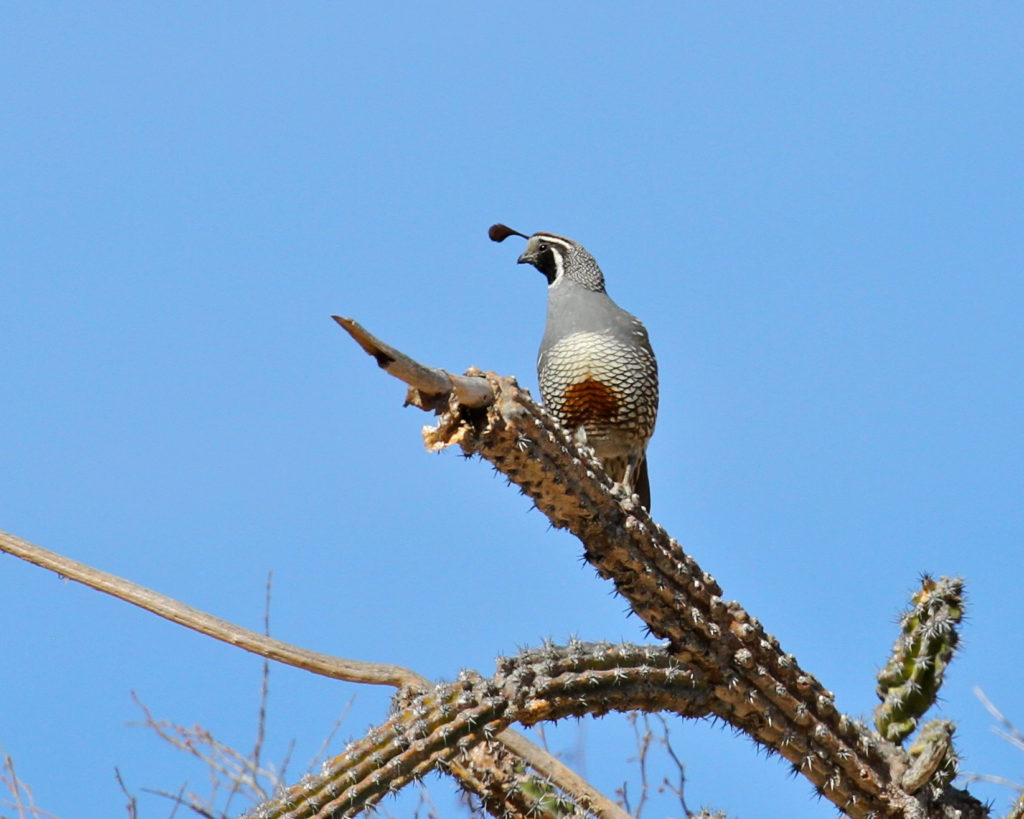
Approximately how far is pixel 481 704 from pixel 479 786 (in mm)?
313

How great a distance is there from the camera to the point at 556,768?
12.0 feet

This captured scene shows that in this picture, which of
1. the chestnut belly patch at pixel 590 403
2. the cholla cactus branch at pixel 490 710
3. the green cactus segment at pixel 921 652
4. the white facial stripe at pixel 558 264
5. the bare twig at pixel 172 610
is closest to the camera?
the cholla cactus branch at pixel 490 710

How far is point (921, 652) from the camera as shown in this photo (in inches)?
135

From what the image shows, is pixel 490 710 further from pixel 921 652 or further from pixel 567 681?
pixel 921 652

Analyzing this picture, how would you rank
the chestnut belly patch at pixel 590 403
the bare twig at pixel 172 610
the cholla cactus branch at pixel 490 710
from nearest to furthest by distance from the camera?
the cholla cactus branch at pixel 490 710 < the bare twig at pixel 172 610 < the chestnut belly patch at pixel 590 403

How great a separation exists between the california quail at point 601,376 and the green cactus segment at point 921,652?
2088 millimetres

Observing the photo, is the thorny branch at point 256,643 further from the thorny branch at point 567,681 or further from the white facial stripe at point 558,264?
the white facial stripe at point 558,264

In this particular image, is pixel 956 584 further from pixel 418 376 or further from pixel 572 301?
pixel 572 301

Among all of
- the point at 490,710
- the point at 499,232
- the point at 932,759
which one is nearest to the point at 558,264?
the point at 499,232

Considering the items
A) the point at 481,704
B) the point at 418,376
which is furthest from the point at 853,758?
the point at 418,376

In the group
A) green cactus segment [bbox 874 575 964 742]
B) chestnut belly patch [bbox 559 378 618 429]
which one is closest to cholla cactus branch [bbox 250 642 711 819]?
green cactus segment [bbox 874 575 964 742]

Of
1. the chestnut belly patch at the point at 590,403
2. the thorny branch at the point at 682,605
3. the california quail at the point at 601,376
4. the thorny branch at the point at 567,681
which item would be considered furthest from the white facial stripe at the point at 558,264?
the thorny branch at the point at 682,605

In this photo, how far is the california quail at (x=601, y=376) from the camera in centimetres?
567

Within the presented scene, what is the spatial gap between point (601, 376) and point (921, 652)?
242 cm
